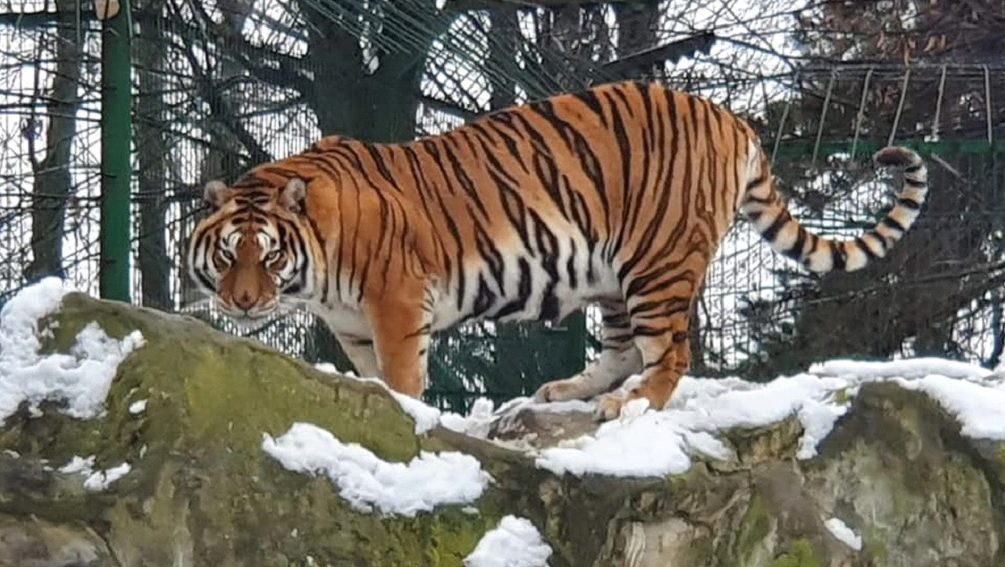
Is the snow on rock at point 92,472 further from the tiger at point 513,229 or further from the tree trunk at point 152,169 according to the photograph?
the tree trunk at point 152,169

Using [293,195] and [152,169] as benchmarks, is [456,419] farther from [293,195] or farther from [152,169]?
[152,169]

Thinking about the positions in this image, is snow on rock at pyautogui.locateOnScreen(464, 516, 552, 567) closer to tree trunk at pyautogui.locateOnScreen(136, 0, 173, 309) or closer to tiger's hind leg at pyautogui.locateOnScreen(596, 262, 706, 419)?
tiger's hind leg at pyautogui.locateOnScreen(596, 262, 706, 419)

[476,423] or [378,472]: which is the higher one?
[378,472]

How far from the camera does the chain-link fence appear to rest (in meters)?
5.10

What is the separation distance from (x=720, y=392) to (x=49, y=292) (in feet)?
5.84

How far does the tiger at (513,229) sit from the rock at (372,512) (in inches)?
27.3

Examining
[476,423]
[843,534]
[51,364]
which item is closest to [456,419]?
[476,423]

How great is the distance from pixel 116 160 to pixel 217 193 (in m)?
0.62

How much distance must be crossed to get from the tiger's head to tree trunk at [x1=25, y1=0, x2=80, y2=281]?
56.2 inches

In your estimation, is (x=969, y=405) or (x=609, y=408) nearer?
(x=969, y=405)

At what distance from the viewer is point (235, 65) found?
5.31 meters

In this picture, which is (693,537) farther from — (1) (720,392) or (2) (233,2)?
(2) (233,2)

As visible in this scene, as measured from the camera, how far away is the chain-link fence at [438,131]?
201 inches

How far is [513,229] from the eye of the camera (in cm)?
411
